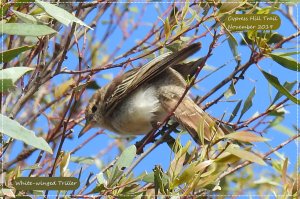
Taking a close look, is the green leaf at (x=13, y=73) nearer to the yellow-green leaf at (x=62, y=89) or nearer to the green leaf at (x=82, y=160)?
the green leaf at (x=82, y=160)

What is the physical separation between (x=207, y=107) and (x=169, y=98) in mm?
832

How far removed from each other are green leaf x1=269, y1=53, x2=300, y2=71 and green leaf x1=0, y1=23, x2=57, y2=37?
1.01m

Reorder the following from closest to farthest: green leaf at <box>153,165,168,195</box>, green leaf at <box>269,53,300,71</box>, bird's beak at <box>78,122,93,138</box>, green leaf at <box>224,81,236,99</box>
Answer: green leaf at <box>153,165,168,195</box>
green leaf at <box>269,53,300,71</box>
green leaf at <box>224,81,236,99</box>
bird's beak at <box>78,122,93,138</box>

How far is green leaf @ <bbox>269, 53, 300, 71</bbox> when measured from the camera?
2.86 meters

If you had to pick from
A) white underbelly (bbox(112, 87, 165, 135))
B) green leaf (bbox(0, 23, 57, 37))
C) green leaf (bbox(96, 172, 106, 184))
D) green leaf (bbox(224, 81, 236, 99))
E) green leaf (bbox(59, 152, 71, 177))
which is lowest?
green leaf (bbox(96, 172, 106, 184))

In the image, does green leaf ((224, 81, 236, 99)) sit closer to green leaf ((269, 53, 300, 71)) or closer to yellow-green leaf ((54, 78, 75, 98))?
green leaf ((269, 53, 300, 71))

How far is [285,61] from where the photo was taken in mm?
2871

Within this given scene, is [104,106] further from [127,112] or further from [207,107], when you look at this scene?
[207,107]

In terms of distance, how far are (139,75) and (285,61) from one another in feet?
4.97

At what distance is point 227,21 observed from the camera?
109 inches

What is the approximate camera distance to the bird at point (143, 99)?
4.00 metres

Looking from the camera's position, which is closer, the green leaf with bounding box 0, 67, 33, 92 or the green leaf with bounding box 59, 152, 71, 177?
the green leaf with bounding box 0, 67, 33, 92

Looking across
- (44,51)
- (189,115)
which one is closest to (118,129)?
(189,115)

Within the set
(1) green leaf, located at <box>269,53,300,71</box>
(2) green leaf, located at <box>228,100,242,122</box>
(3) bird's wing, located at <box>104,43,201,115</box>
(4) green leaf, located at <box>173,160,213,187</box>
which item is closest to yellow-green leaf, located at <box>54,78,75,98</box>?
(3) bird's wing, located at <box>104,43,201,115</box>
